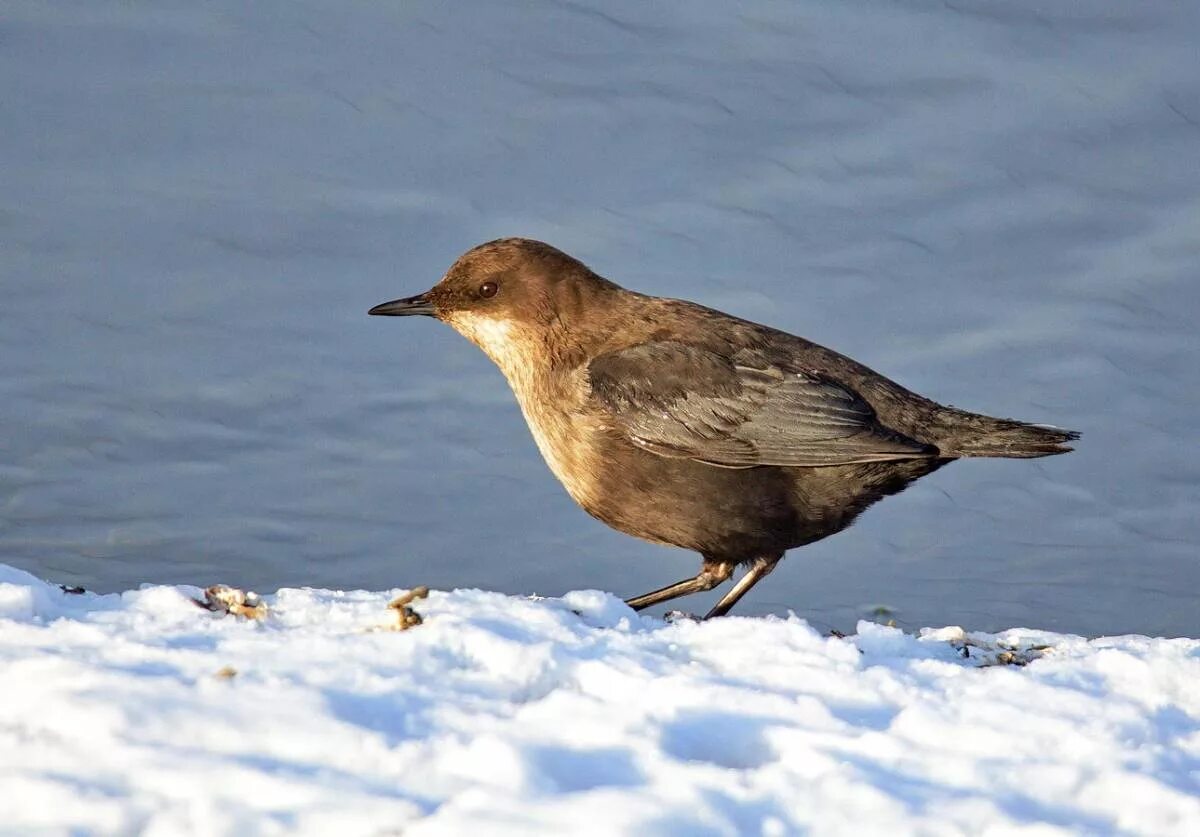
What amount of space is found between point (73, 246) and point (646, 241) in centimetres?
285

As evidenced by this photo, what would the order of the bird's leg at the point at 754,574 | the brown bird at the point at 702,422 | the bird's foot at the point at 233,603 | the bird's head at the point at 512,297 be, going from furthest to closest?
the bird's head at the point at 512,297 < the bird's leg at the point at 754,574 < the brown bird at the point at 702,422 < the bird's foot at the point at 233,603

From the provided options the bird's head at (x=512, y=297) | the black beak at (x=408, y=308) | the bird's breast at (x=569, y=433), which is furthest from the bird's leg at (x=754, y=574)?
the black beak at (x=408, y=308)

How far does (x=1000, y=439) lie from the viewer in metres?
6.12

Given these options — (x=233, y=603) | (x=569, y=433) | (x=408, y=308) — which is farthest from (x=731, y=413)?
(x=233, y=603)

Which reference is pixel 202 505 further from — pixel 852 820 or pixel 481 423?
pixel 852 820

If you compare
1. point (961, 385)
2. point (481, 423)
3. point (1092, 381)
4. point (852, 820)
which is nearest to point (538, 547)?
point (481, 423)

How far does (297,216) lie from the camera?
9.01 metres

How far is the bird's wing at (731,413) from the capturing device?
5.95 metres

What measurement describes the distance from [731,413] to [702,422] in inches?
4.0

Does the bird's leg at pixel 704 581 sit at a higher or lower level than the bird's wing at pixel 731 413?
lower

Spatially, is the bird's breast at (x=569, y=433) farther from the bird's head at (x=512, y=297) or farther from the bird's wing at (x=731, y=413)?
the bird's head at (x=512, y=297)

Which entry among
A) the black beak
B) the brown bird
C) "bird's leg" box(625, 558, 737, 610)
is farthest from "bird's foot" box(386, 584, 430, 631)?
the black beak

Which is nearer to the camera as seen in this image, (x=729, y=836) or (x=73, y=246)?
(x=729, y=836)

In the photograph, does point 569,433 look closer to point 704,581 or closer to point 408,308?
point 704,581
